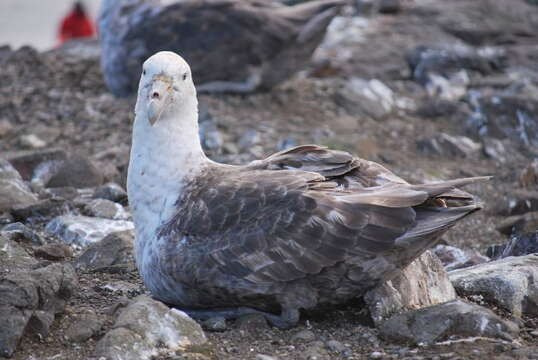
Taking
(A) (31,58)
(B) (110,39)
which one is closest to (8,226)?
(B) (110,39)

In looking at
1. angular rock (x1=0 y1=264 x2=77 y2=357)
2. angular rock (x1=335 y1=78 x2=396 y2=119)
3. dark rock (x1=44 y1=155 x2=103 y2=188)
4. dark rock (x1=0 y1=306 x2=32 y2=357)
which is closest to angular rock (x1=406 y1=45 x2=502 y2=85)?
angular rock (x1=335 y1=78 x2=396 y2=119)

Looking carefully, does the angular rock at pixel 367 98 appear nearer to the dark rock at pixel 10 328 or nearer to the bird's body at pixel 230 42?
the bird's body at pixel 230 42

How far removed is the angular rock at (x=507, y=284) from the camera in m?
5.32

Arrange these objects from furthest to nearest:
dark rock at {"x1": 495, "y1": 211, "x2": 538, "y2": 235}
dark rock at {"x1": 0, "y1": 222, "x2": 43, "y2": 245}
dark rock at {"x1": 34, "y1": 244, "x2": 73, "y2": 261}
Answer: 1. dark rock at {"x1": 495, "y1": 211, "x2": 538, "y2": 235}
2. dark rock at {"x1": 0, "y1": 222, "x2": 43, "y2": 245}
3. dark rock at {"x1": 34, "y1": 244, "x2": 73, "y2": 261}

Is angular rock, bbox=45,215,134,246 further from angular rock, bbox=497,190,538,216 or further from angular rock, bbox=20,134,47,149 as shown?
angular rock, bbox=497,190,538,216

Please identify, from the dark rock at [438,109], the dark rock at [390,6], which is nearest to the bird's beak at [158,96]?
the dark rock at [438,109]

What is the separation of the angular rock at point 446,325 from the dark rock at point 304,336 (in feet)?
1.12

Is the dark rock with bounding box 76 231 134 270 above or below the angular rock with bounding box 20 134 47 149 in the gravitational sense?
above

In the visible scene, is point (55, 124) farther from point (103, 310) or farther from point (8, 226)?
point (103, 310)

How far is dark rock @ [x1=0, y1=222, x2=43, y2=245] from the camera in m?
6.28

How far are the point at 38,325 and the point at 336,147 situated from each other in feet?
15.9

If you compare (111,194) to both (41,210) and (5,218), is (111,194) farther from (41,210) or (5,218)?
(5,218)

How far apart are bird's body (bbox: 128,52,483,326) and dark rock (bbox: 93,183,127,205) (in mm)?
1992

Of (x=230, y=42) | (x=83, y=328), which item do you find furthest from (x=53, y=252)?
(x=230, y=42)
